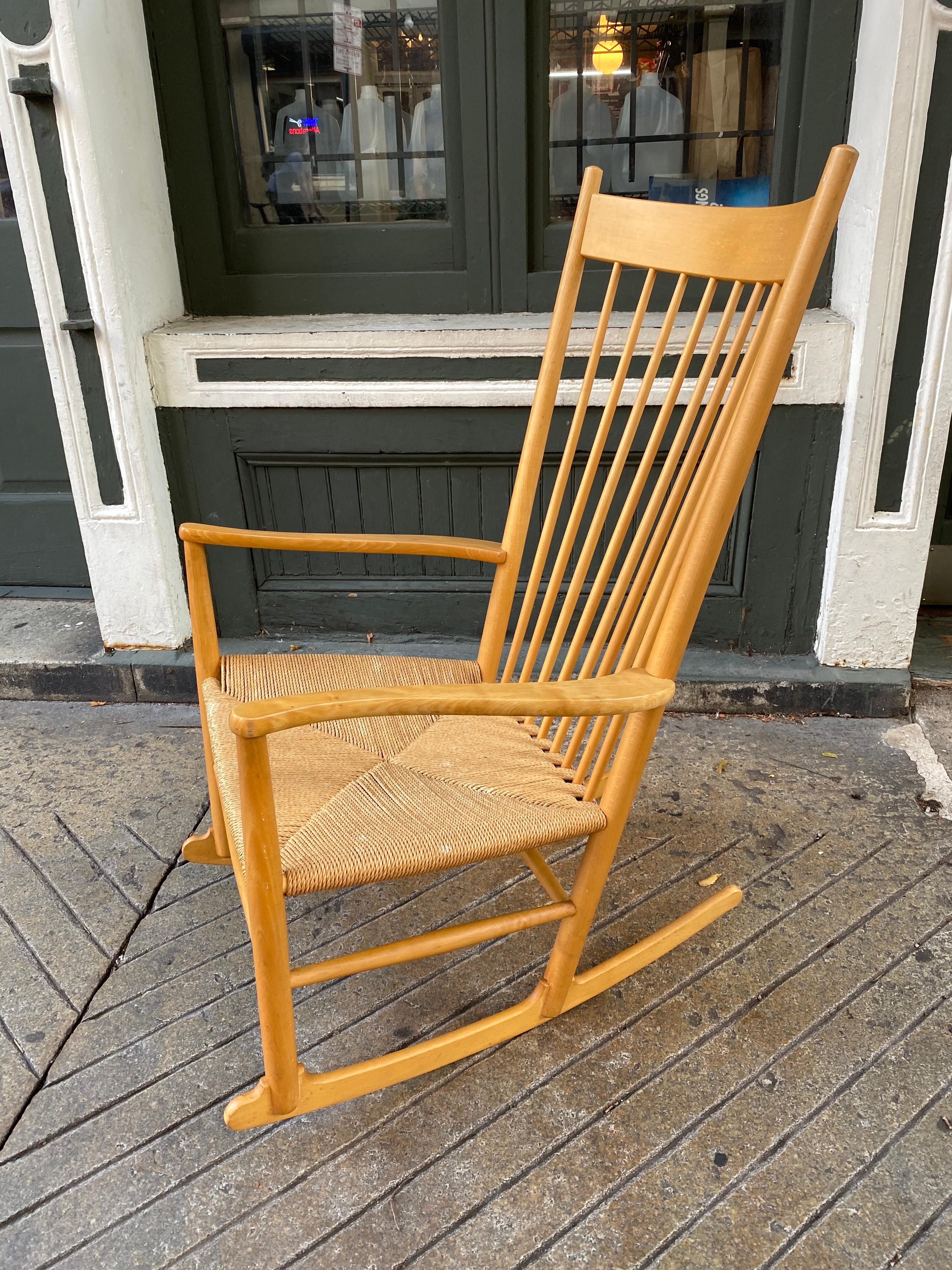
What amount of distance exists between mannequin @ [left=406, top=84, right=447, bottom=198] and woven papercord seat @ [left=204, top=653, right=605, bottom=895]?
1336 mm

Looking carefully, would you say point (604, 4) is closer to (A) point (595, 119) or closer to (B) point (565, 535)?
(A) point (595, 119)

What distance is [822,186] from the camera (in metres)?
1.01

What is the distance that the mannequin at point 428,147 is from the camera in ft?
7.19

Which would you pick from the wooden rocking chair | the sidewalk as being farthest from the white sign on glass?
the sidewalk

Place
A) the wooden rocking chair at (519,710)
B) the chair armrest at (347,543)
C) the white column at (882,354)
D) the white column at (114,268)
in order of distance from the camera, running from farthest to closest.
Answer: the white column at (114,268) → the white column at (882,354) → the chair armrest at (347,543) → the wooden rocking chair at (519,710)

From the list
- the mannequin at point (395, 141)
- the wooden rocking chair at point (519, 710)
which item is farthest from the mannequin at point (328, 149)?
the wooden rocking chair at point (519, 710)

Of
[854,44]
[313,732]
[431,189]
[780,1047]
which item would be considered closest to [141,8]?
[431,189]

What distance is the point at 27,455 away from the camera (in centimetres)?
261

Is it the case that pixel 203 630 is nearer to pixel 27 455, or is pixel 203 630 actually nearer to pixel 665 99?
pixel 27 455

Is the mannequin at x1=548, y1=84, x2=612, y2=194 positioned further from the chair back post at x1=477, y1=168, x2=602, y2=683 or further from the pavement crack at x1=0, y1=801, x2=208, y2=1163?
the pavement crack at x1=0, y1=801, x2=208, y2=1163

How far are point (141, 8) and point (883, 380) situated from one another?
75.1 inches

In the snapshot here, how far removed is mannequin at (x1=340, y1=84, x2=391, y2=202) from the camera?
221 cm

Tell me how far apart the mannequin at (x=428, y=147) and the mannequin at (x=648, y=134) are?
0.42 m

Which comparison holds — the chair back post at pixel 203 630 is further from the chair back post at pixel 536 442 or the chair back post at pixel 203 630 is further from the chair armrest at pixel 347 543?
the chair back post at pixel 536 442
